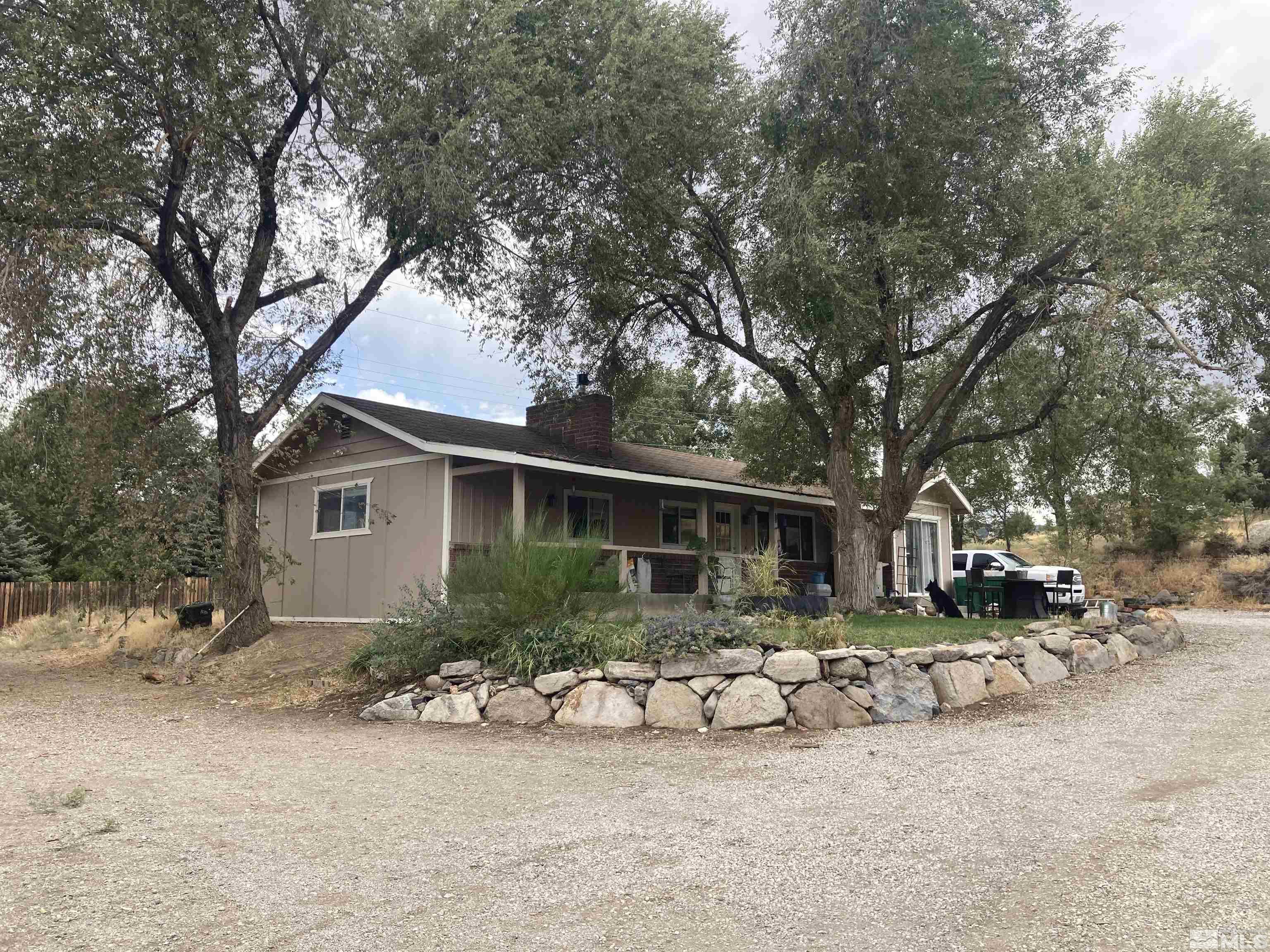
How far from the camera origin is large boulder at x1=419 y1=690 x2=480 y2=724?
8.68m

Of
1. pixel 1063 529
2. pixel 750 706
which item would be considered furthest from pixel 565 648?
pixel 1063 529

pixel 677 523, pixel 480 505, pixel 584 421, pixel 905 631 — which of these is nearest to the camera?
pixel 905 631

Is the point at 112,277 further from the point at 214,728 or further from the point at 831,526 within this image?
the point at 831,526

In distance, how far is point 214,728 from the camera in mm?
8523

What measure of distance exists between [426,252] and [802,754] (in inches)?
428

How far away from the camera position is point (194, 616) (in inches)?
580

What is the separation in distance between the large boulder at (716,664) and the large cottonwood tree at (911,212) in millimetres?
5982

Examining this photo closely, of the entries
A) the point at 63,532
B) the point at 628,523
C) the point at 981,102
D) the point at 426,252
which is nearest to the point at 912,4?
the point at 981,102

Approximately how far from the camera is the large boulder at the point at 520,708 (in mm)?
8570

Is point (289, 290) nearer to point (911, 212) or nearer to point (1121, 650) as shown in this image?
point (911, 212)

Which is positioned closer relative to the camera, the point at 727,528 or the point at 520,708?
the point at 520,708

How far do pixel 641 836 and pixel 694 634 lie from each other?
3916 mm

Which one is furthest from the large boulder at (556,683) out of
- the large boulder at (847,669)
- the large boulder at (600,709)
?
the large boulder at (847,669)

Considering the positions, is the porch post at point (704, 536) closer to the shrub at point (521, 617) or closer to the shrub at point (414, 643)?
the shrub at point (521, 617)
